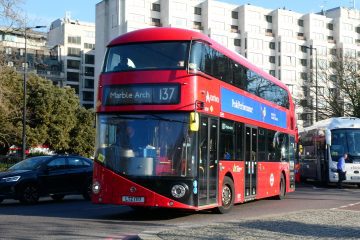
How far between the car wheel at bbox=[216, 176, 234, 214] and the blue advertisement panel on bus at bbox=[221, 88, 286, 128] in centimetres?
191

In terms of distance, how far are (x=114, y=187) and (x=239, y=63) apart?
→ 5581mm

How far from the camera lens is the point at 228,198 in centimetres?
1523

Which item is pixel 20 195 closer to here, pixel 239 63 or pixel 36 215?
pixel 36 215

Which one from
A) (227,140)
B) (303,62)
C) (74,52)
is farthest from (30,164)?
A: (74,52)

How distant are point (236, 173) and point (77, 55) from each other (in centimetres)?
9842

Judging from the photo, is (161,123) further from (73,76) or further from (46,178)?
(73,76)

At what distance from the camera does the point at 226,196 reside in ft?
49.6

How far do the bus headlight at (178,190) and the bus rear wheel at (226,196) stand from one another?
86.2 inches

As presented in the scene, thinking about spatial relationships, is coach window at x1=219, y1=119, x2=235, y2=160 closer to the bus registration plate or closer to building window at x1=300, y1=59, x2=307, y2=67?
the bus registration plate

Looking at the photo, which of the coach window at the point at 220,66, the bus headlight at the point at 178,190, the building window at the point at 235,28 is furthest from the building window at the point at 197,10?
the bus headlight at the point at 178,190

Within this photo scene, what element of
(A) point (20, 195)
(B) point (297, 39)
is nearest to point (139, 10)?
(B) point (297, 39)

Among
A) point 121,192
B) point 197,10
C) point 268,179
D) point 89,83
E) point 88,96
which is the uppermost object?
point 197,10

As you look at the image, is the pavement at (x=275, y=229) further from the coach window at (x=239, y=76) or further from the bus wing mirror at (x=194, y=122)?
the coach window at (x=239, y=76)

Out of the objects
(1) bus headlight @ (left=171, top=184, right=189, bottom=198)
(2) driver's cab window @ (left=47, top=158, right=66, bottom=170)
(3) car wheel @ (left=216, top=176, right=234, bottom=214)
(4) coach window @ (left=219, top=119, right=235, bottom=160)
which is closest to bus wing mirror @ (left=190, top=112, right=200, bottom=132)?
(1) bus headlight @ (left=171, top=184, right=189, bottom=198)
